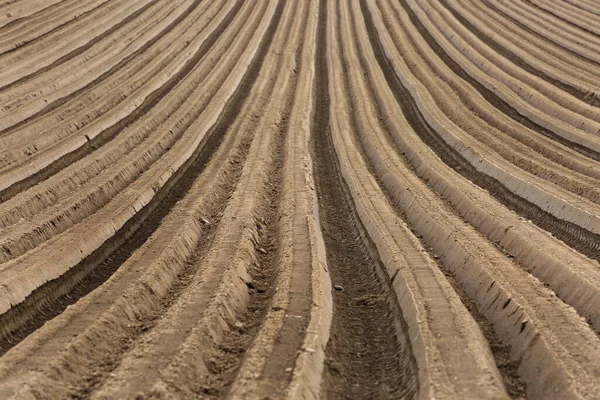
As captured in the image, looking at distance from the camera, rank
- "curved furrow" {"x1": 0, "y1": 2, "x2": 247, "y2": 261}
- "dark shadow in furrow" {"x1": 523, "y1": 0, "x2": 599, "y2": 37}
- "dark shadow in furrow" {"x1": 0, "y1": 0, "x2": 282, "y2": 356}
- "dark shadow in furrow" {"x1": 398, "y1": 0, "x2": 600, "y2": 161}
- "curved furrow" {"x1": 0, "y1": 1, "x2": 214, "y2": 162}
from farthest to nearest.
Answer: "dark shadow in furrow" {"x1": 523, "y1": 0, "x2": 599, "y2": 37} < "dark shadow in furrow" {"x1": 398, "y1": 0, "x2": 600, "y2": 161} < "curved furrow" {"x1": 0, "y1": 1, "x2": 214, "y2": 162} < "curved furrow" {"x1": 0, "y1": 2, "x2": 247, "y2": 261} < "dark shadow in furrow" {"x1": 0, "y1": 0, "x2": 282, "y2": 356}

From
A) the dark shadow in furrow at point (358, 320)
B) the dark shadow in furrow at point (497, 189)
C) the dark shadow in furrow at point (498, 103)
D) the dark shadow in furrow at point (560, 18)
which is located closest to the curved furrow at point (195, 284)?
the dark shadow in furrow at point (358, 320)

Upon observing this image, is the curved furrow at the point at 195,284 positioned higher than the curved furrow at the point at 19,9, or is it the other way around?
the curved furrow at the point at 19,9

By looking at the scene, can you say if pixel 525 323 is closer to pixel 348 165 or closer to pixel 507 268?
pixel 507 268

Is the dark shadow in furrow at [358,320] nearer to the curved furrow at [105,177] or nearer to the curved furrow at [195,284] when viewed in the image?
the curved furrow at [195,284]

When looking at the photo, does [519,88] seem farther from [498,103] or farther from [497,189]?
[497,189]

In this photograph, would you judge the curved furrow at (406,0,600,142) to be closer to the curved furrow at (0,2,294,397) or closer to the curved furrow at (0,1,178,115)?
the curved furrow at (0,2,294,397)

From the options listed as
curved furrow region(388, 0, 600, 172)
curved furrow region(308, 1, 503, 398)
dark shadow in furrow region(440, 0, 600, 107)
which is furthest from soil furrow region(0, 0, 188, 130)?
dark shadow in furrow region(440, 0, 600, 107)

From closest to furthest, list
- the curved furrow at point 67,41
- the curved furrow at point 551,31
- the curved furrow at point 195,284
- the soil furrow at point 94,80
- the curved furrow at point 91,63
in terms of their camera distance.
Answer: the curved furrow at point 195,284
the soil furrow at point 94,80
the curved furrow at point 91,63
the curved furrow at point 67,41
the curved furrow at point 551,31
